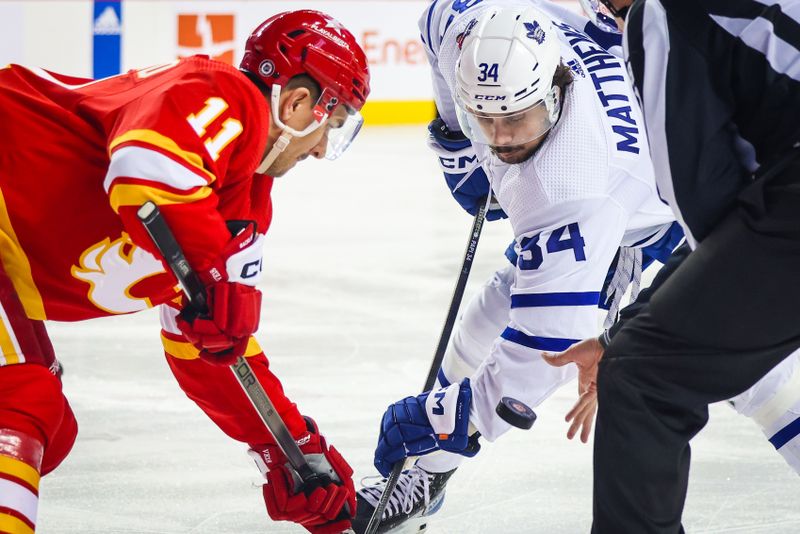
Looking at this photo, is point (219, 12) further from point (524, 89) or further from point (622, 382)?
point (622, 382)

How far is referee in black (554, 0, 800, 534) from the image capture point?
163 centimetres

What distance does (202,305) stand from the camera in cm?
203

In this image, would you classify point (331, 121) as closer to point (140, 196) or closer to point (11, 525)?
point (140, 196)

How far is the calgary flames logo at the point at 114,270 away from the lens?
2.16m

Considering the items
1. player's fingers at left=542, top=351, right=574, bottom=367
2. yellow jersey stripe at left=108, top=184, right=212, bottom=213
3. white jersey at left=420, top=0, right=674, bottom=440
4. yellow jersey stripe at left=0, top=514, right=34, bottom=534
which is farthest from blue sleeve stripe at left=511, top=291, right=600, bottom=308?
yellow jersey stripe at left=0, top=514, right=34, bottom=534

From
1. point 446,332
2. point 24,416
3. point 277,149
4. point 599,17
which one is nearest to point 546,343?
point 446,332

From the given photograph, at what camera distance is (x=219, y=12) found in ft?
28.6

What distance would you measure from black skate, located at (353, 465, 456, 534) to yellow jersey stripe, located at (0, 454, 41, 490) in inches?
38.1

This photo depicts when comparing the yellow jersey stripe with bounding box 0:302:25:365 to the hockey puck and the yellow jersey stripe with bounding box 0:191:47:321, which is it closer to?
the yellow jersey stripe with bounding box 0:191:47:321

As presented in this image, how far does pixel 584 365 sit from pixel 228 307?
0.59m

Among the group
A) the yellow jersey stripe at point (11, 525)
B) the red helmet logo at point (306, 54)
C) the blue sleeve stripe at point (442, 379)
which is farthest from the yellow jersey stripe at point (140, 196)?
the blue sleeve stripe at point (442, 379)

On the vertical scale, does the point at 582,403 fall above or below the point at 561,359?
below

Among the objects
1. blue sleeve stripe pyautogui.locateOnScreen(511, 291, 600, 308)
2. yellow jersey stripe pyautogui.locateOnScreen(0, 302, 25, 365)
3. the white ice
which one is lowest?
the white ice

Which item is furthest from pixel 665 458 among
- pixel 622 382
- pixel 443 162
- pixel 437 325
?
pixel 437 325
